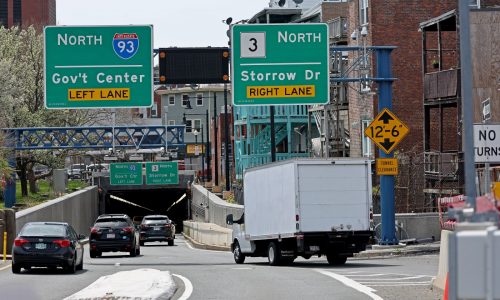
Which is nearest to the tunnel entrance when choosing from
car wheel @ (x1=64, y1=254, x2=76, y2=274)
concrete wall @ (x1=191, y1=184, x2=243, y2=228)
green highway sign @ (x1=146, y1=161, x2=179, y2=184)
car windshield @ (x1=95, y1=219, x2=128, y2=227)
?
concrete wall @ (x1=191, y1=184, x2=243, y2=228)

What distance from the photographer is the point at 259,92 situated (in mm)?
33000

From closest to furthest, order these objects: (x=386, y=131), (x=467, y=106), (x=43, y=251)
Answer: (x=467, y=106)
(x=43, y=251)
(x=386, y=131)

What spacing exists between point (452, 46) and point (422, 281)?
3281 cm

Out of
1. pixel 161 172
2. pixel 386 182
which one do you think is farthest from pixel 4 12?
pixel 386 182

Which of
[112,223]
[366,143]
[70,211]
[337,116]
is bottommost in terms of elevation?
[70,211]

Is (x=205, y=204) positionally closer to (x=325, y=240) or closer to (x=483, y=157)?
(x=325, y=240)

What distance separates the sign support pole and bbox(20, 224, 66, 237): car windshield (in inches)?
429

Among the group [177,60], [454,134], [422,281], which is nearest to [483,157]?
[422,281]

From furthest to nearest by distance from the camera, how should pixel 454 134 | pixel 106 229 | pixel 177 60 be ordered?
pixel 454 134
pixel 106 229
pixel 177 60

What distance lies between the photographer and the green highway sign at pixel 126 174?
257 feet

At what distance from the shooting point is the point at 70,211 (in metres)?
62.9

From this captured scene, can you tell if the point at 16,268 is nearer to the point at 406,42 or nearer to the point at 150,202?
the point at 406,42

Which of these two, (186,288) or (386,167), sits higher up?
(386,167)

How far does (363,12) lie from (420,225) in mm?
19505
